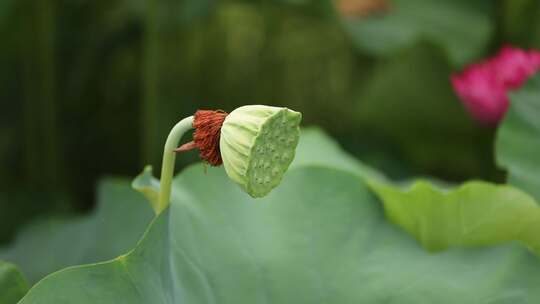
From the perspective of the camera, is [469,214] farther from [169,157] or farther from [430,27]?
[430,27]

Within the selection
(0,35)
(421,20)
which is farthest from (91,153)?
(421,20)

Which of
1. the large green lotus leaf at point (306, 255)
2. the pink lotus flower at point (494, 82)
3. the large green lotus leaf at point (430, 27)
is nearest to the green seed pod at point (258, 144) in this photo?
the large green lotus leaf at point (306, 255)

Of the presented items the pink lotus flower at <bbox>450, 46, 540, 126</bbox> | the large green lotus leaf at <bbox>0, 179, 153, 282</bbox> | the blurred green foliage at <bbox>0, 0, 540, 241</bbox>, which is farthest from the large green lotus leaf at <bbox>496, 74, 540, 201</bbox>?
the blurred green foliage at <bbox>0, 0, 540, 241</bbox>

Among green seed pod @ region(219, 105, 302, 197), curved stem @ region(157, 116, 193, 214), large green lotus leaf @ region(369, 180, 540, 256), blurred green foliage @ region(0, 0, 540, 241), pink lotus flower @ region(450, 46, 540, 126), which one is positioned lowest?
blurred green foliage @ region(0, 0, 540, 241)

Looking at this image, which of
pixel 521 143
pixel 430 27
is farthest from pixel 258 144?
pixel 430 27

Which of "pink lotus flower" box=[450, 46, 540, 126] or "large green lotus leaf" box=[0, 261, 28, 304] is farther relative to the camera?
"pink lotus flower" box=[450, 46, 540, 126]

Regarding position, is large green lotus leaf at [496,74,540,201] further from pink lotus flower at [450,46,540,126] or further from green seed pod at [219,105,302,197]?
green seed pod at [219,105,302,197]

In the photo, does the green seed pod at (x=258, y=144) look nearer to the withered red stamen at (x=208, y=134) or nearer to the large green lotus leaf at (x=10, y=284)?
the withered red stamen at (x=208, y=134)
